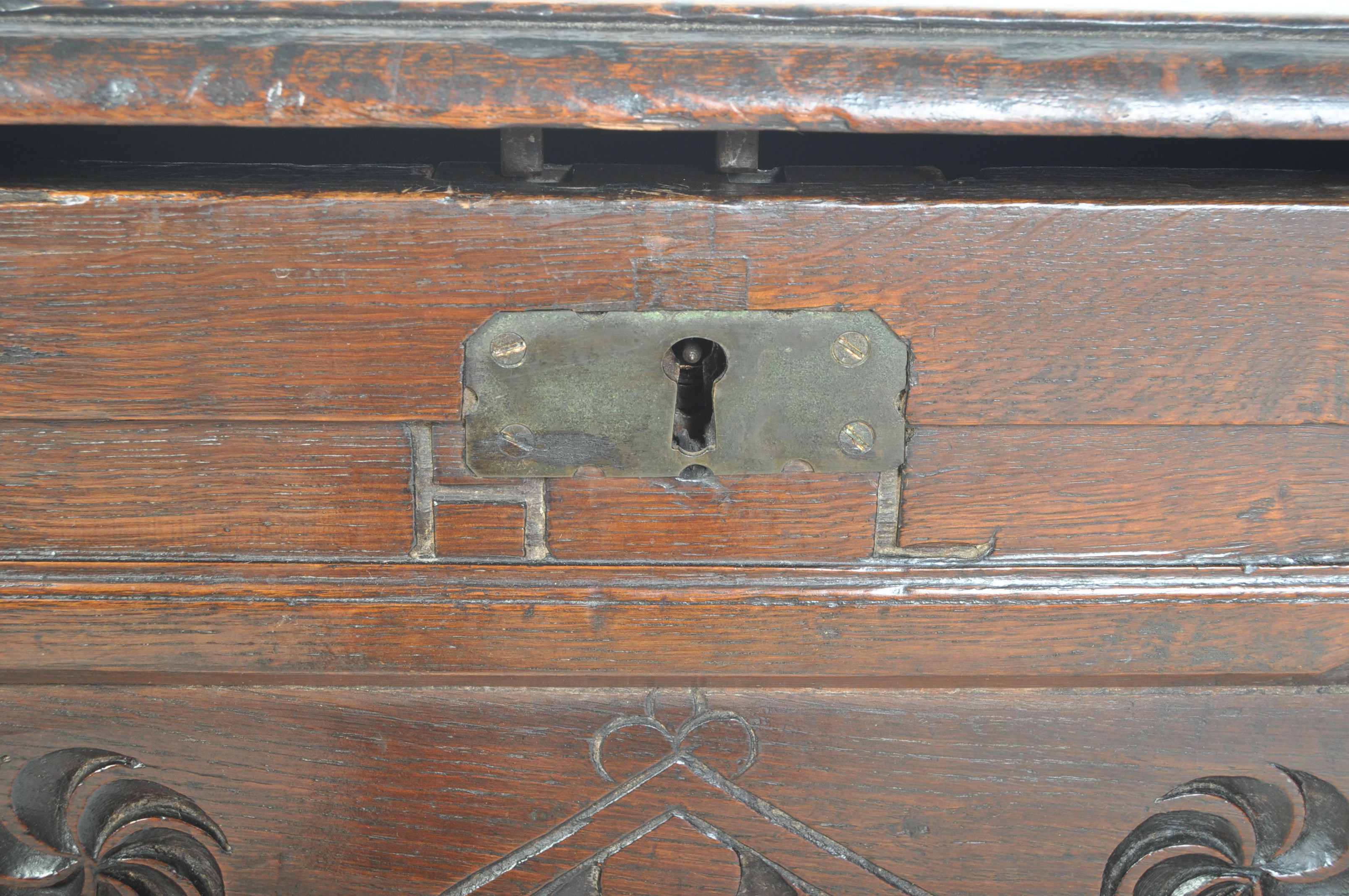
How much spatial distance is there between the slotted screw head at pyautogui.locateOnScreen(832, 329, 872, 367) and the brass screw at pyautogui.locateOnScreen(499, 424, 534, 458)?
200 millimetres

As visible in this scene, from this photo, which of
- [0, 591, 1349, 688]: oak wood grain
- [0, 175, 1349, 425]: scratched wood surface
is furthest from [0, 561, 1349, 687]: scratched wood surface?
[0, 175, 1349, 425]: scratched wood surface

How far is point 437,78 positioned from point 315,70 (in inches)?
2.5

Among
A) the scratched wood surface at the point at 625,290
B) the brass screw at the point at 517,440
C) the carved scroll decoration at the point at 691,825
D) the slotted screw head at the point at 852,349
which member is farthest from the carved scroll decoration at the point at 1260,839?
the brass screw at the point at 517,440

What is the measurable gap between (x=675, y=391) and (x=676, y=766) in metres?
0.29

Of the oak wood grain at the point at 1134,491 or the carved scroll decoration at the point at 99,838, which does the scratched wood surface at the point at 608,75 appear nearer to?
the oak wood grain at the point at 1134,491

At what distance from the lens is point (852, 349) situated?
2.02ft

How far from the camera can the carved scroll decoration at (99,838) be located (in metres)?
0.71

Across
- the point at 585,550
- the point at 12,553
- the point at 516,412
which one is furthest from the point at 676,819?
the point at 12,553

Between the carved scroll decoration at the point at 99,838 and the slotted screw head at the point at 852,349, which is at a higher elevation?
the slotted screw head at the point at 852,349

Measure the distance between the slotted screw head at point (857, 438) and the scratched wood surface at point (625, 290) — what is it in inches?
1.4

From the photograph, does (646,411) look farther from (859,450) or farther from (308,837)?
(308,837)

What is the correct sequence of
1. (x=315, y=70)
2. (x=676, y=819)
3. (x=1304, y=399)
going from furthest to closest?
(x=676, y=819)
(x=1304, y=399)
(x=315, y=70)

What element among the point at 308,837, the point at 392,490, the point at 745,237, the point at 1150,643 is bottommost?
the point at 308,837

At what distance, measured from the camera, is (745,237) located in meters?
0.59
